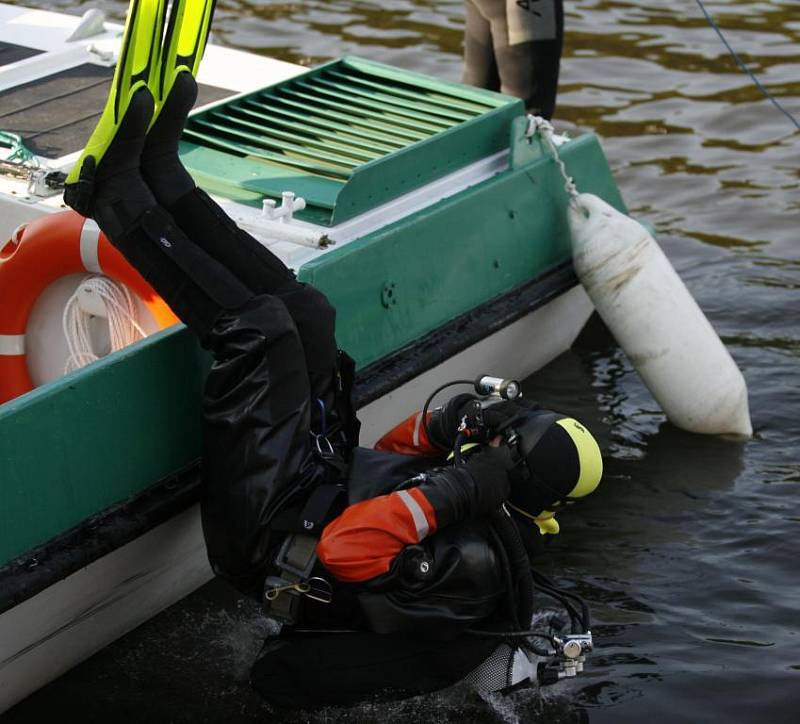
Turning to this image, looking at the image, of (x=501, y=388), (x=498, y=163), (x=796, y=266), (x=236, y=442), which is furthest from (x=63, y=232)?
(x=796, y=266)

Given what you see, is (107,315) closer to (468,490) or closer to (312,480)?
(312,480)

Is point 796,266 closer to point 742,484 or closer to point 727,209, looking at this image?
point 727,209

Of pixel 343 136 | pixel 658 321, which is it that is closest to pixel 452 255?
pixel 343 136

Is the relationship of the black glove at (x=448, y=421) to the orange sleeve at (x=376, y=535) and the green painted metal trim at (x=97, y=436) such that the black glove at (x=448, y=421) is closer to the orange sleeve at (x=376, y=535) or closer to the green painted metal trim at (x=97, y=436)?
the orange sleeve at (x=376, y=535)

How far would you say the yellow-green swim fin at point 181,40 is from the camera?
13.8ft

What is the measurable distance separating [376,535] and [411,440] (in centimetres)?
71

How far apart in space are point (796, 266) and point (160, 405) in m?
3.74

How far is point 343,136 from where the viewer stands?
5465 mm

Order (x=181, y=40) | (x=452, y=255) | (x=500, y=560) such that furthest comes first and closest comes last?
(x=452, y=255) < (x=181, y=40) < (x=500, y=560)

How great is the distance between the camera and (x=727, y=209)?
25.0 ft

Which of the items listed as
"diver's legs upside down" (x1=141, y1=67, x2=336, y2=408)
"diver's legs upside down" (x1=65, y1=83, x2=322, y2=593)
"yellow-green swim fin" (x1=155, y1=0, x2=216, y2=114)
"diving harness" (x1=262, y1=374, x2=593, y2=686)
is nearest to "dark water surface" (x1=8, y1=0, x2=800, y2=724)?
"diving harness" (x1=262, y1=374, x2=593, y2=686)

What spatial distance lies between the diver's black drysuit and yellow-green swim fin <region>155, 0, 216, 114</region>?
0.04 m

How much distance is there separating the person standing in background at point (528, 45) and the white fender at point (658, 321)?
2.96 feet

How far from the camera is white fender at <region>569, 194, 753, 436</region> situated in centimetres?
550
